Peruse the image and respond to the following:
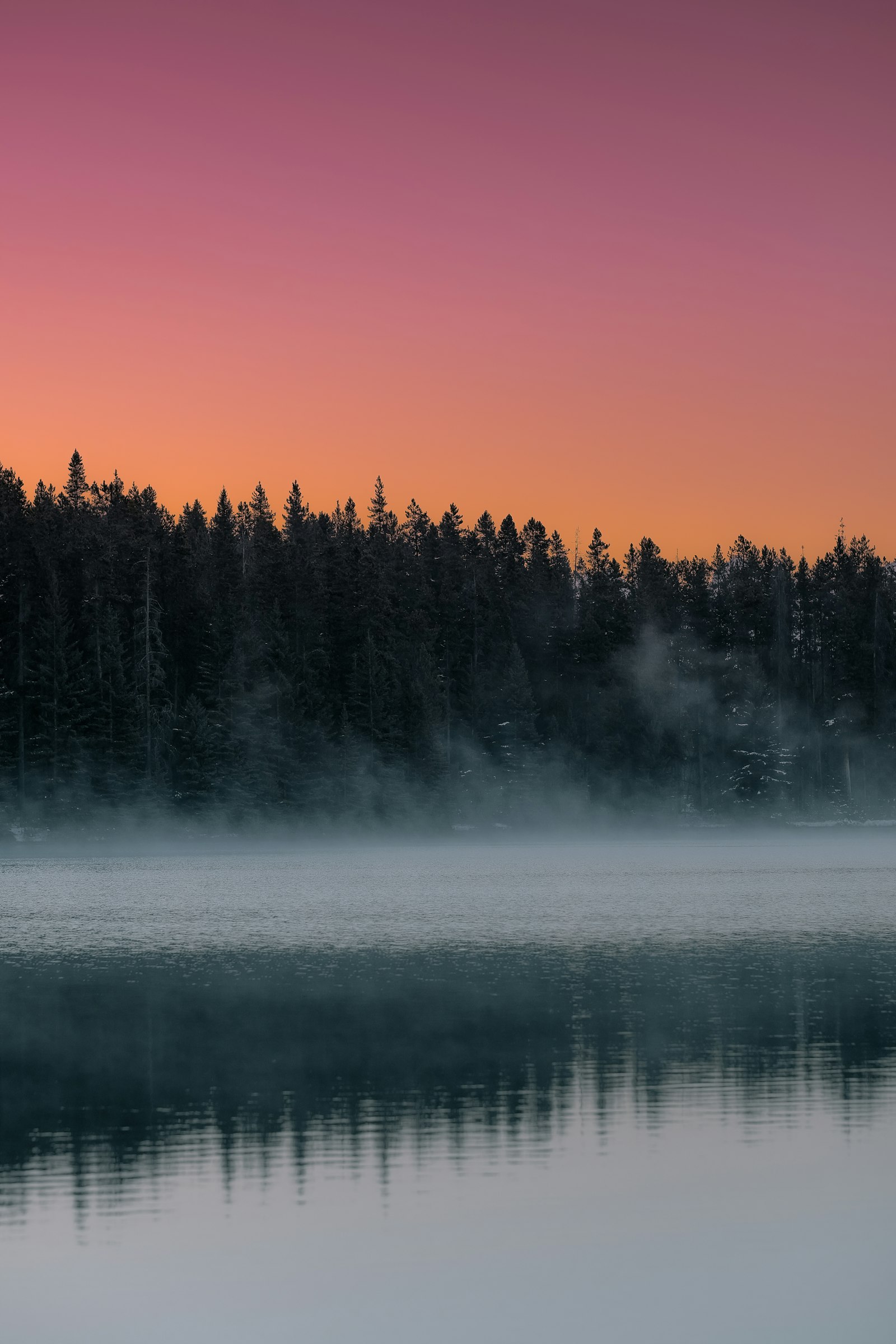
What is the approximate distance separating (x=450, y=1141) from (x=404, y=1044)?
22.8ft

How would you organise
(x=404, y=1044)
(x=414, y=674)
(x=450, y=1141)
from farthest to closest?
(x=414, y=674), (x=404, y=1044), (x=450, y=1141)

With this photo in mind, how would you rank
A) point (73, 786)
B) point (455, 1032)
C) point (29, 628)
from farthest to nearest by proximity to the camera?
point (29, 628) < point (73, 786) < point (455, 1032)

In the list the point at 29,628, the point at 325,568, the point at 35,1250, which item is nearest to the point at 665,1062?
the point at 35,1250

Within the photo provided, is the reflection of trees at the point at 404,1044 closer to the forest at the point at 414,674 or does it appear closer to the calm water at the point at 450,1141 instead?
the calm water at the point at 450,1141

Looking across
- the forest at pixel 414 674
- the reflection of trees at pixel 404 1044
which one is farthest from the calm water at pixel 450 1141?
the forest at pixel 414 674

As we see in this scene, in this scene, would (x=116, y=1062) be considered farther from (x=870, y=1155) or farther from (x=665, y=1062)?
(x=870, y=1155)

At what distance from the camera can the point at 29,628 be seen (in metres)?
124

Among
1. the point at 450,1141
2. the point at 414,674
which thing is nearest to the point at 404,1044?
the point at 450,1141

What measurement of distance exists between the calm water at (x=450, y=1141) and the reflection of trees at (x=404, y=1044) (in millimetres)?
86

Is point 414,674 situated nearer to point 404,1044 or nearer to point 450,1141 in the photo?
point 404,1044

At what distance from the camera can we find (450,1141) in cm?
1727

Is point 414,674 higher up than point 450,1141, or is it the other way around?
point 414,674

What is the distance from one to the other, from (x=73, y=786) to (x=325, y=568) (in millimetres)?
40717

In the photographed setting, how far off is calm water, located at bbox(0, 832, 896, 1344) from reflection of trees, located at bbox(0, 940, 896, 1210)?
0.09m
